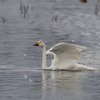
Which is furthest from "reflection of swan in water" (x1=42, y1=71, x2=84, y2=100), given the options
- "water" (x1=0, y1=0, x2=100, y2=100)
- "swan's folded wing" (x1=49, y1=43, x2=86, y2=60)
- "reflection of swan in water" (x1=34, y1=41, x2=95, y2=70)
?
"swan's folded wing" (x1=49, y1=43, x2=86, y2=60)

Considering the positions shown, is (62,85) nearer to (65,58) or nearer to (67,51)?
(67,51)

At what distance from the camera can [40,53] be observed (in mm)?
21781

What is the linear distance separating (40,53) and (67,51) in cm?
400

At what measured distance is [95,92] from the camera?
1343 centimetres

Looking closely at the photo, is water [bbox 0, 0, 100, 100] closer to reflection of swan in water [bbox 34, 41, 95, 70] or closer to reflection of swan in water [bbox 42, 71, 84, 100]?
reflection of swan in water [bbox 42, 71, 84, 100]

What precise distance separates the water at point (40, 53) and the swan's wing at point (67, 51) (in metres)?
0.68

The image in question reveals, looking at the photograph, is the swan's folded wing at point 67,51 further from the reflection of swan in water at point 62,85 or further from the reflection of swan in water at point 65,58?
the reflection of swan in water at point 62,85

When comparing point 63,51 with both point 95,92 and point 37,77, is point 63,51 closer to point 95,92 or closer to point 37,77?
point 37,77

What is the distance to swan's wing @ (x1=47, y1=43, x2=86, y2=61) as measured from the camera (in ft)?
57.2

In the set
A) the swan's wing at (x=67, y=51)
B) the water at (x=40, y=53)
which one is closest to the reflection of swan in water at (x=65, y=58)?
the swan's wing at (x=67, y=51)

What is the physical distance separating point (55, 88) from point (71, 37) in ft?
45.6

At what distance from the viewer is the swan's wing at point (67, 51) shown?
17.4 metres

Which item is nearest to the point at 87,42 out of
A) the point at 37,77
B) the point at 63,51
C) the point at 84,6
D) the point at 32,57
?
the point at 32,57

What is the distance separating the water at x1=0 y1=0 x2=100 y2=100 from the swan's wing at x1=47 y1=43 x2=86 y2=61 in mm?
679
